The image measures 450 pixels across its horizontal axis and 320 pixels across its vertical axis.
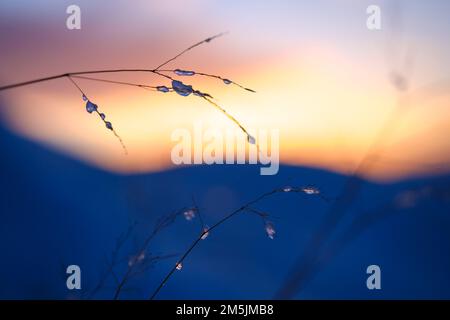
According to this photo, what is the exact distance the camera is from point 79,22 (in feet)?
5.63
